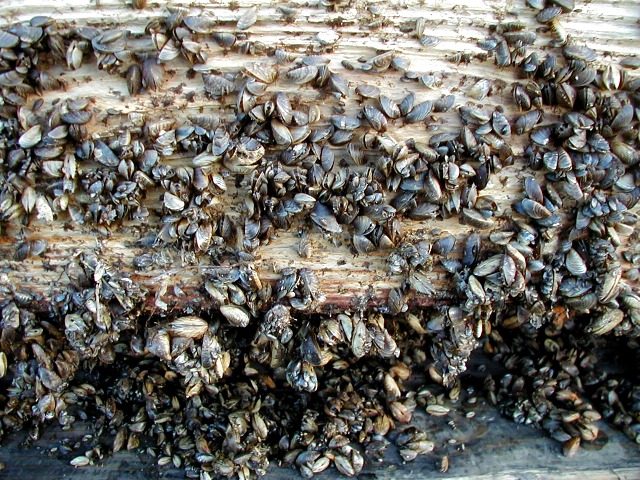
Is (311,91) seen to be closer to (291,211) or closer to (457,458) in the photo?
(291,211)

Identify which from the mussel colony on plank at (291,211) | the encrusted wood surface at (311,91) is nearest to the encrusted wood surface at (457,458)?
the mussel colony on plank at (291,211)

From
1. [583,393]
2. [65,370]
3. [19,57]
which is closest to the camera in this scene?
[19,57]

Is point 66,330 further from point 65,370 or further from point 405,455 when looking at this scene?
point 405,455

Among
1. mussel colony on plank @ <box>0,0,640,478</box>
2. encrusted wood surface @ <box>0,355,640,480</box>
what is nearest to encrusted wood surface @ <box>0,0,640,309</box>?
mussel colony on plank @ <box>0,0,640,478</box>

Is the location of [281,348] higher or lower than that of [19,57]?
lower

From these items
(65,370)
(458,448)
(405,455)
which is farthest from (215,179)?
(458,448)

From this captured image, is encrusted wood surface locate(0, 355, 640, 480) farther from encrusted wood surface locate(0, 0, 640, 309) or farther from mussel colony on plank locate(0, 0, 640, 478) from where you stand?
encrusted wood surface locate(0, 0, 640, 309)

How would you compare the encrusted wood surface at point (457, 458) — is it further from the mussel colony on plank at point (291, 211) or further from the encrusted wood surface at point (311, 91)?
the encrusted wood surface at point (311, 91)

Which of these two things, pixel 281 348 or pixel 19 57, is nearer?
pixel 19 57
